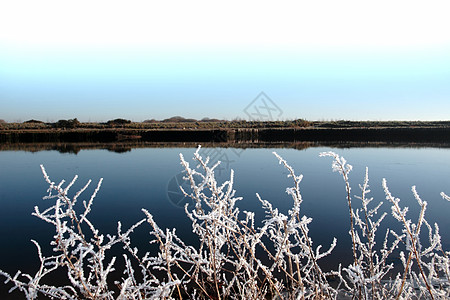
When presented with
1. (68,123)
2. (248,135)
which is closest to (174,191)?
(248,135)

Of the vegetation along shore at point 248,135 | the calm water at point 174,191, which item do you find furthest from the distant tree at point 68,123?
the calm water at point 174,191

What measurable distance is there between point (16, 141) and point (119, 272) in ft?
135

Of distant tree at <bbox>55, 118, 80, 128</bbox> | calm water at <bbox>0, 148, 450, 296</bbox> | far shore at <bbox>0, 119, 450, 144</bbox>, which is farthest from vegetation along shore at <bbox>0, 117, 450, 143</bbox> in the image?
calm water at <bbox>0, 148, 450, 296</bbox>

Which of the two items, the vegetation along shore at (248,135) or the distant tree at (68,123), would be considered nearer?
the vegetation along shore at (248,135)

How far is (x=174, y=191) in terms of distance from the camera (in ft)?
40.9

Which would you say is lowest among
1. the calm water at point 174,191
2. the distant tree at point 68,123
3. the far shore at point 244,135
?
the calm water at point 174,191

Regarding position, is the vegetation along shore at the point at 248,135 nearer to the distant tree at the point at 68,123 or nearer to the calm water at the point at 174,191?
the distant tree at the point at 68,123

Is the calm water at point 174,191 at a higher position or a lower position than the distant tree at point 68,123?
lower

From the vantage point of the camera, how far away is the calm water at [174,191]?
7.42m

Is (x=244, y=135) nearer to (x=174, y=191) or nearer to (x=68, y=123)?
(x=174, y=191)

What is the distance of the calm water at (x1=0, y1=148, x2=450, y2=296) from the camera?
742 cm

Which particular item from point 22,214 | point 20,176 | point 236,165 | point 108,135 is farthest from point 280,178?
point 108,135

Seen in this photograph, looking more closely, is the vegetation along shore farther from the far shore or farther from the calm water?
the calm water

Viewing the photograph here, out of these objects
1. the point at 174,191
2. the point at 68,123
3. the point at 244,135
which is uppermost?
the point at 68,123
